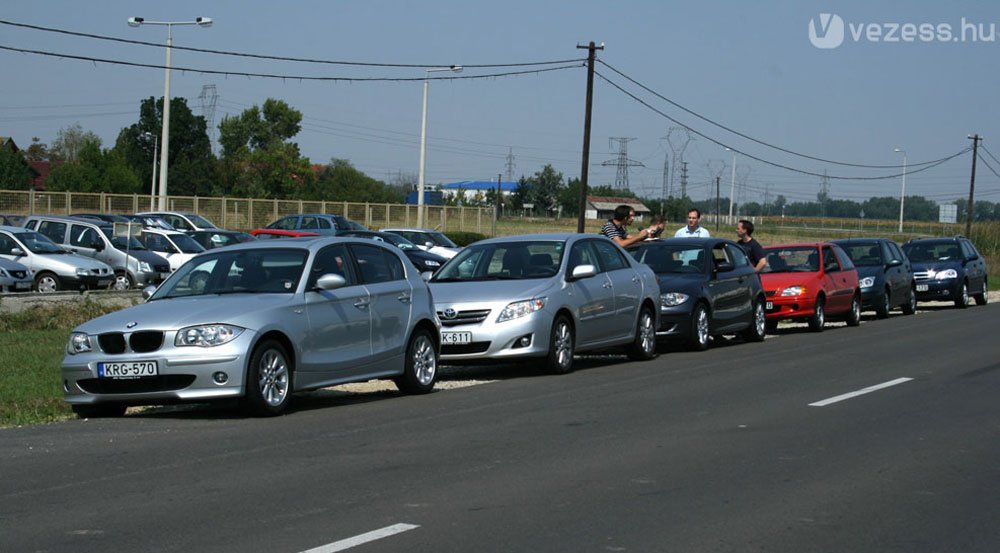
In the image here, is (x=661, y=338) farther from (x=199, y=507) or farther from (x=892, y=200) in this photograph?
(x=892, y=200)

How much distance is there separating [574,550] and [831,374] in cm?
938

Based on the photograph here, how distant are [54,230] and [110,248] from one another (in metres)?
1.92

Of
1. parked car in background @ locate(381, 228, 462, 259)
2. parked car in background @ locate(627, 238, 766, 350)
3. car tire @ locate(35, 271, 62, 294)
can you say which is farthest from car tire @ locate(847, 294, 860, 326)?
parked car in background @ locate(381, 228, 462, 259)

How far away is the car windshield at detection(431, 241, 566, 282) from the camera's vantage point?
50.0ft

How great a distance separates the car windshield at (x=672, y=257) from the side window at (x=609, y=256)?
2.49m

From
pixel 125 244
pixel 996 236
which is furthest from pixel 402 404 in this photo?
pixel 996 236

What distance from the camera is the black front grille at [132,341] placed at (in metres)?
10.4

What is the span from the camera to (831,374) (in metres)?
14.7

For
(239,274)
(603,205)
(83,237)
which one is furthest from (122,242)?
(603,205)

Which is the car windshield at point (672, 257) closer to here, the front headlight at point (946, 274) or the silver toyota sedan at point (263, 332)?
the silver toyota sedan at point (263, 332)

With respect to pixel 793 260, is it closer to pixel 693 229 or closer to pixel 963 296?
pixel 693 229

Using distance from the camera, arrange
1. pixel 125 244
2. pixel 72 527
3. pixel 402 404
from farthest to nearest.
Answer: pixel 125 244, pixel 402 404, pixel 72 527

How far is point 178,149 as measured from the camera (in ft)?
347

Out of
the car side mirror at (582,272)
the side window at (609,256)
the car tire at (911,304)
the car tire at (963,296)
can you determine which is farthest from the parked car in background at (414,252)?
the car side mirror at (582,272)
